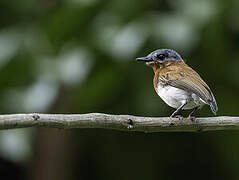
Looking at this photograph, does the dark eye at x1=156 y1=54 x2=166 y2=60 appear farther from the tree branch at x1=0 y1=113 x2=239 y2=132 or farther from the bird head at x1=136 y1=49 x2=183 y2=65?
the tree branch at x1=0 y1=113 x2=239 y2=132

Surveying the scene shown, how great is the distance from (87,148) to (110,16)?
146 cm

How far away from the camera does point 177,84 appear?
399 cm

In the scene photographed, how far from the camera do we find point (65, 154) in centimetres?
558

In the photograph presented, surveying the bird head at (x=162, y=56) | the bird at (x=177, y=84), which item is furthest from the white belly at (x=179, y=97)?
the bird head at (x=162, y=56)

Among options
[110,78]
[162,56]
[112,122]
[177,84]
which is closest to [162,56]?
[162,56]

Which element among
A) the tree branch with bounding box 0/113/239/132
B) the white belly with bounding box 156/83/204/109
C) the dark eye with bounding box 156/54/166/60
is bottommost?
the tree branch with bounding box 0/113/239/132

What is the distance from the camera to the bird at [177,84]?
148 inches

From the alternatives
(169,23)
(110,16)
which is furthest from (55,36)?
(169,23)

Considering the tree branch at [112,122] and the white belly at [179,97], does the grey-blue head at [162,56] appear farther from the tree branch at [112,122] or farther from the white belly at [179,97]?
the tree branch at [112,122]

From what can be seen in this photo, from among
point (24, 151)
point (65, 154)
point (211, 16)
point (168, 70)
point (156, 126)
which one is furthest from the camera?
point (65, 154)

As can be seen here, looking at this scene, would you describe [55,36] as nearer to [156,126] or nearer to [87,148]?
[87,148]

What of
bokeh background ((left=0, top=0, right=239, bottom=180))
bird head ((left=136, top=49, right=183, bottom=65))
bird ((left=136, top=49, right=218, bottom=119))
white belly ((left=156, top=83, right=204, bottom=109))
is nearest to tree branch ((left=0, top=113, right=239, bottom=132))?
bird ((left=136, top=49, right=218, bottom=119))

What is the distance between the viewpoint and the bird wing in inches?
146

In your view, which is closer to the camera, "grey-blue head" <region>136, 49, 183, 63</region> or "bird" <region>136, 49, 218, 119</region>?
"bird" <region>136, 49, 218, 119</region>
